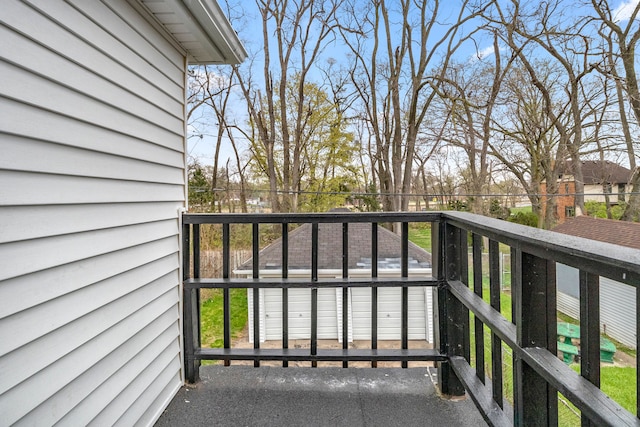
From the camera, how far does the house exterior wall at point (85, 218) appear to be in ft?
3.15

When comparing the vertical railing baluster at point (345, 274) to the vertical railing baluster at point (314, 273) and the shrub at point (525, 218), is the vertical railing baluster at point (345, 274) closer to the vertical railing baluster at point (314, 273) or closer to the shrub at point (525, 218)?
the vertical railing baluster at point (314, 273)

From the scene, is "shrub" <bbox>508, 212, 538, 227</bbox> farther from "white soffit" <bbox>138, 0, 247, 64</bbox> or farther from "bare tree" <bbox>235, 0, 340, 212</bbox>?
"white soffit" <bbox>138, 0, 247, 64</bbox>

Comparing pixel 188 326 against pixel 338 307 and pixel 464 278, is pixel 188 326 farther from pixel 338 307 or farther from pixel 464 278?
pixel 338 307

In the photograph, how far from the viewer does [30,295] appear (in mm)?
1001

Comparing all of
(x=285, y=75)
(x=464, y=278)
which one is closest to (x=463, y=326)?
(x=464, y=278)

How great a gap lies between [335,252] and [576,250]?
21.4 feet

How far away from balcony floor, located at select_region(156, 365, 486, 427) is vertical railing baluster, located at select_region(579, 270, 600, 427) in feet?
3.14

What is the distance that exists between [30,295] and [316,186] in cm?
1258

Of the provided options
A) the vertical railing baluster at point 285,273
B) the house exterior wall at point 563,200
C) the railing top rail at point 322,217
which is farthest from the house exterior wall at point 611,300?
the house exterior wall at point 563,200

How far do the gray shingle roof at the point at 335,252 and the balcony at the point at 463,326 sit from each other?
4.27 m

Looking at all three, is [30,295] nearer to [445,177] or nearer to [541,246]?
[541,246]

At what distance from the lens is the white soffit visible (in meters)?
1.63

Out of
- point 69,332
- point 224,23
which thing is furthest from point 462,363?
point 224,23

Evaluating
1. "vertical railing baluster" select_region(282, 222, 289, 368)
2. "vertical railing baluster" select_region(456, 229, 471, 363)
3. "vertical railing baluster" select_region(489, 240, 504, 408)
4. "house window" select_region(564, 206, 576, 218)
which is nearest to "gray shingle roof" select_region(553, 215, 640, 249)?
"house window" select_region(564, 206, 576, 218)
